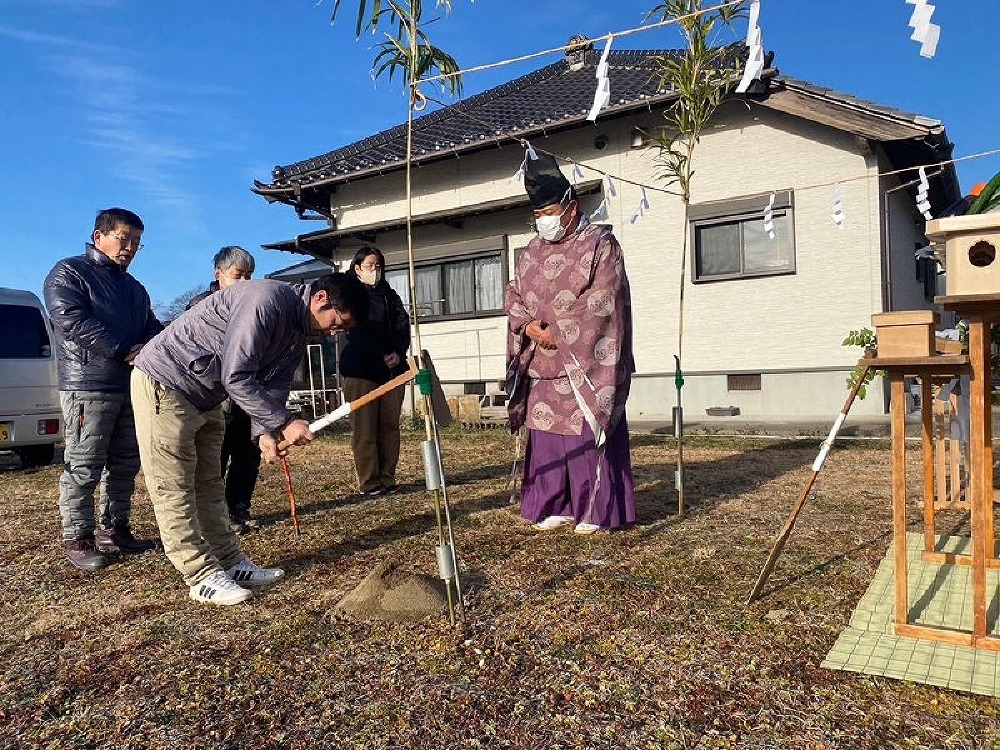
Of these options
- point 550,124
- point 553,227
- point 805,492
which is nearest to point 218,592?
point 805,492

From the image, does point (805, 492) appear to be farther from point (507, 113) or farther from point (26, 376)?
point (507, 113)

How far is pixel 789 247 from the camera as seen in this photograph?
9.42m

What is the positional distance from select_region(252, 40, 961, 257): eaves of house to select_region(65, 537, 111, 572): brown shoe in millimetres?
6148

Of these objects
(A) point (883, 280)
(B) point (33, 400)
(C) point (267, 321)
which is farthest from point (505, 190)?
(C) point (267, 321)

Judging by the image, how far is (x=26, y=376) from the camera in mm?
7617

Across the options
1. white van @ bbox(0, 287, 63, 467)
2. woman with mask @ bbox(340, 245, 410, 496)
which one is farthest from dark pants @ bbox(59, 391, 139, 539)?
white van @ bbox(0, 287, 63, 467)

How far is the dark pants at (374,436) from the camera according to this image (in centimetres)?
529

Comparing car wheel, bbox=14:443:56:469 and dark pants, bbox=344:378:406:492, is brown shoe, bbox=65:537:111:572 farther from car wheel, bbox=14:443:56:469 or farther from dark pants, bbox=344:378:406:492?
car wheel, bbox=14:443:56:469

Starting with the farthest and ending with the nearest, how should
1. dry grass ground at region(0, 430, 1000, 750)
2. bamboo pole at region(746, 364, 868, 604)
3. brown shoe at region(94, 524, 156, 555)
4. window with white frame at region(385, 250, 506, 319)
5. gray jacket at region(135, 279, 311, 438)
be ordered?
window with white frame at region(385, 250, 506, 319)
brown shoe at region(94, 524, 156, 555)
gray jacket at region(135, 279, 311, 438)
bamboo pole at region(746, 364, 868, 604)
dry grass ground at region(0, 430, 1000, 750)

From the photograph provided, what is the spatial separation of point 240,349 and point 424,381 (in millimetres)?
805

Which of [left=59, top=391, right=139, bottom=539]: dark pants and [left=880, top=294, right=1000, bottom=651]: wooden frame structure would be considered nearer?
[left=880, top=294, right=1000, bottom=651]: wooden frame structure

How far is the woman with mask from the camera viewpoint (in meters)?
5.20

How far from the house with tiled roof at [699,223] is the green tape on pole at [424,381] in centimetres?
535

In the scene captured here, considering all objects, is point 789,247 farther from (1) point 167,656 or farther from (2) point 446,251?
(1) point 167,656
